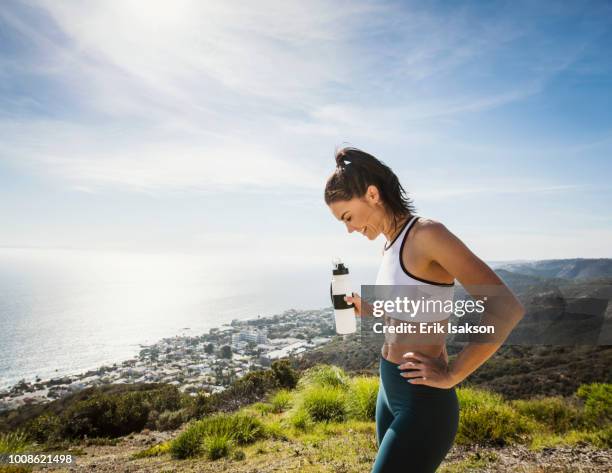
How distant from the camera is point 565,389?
32.5 feet

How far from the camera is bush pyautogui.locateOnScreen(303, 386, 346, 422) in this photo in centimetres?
688

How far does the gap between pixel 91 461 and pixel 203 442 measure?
2049 mm

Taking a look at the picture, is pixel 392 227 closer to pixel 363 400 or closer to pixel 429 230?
pixel 429 230

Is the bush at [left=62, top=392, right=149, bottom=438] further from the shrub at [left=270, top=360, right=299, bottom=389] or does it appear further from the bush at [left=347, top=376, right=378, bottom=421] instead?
the bush at [left=347, top=376, right=378, bottom=421]

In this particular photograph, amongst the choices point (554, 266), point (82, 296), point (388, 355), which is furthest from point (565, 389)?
point (82, 296)

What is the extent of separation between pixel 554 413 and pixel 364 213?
6.79 meters

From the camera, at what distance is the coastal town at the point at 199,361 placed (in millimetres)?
20047

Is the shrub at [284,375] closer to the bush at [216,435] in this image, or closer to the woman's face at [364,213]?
the bush at [216,435]

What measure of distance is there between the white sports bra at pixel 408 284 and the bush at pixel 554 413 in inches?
243

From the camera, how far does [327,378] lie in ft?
27.4

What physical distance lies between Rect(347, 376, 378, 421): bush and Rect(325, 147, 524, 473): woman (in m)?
5.71

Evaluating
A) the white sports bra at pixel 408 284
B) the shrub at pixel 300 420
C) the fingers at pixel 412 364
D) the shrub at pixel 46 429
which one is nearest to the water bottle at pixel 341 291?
the white sports bra at pixel 408 284

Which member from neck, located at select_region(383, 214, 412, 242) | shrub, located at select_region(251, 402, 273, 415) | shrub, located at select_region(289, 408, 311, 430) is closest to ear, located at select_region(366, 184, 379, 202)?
neck, located at select_region(383, 214, 412, 242)

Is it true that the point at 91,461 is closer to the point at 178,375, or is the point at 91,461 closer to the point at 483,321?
the point at 483,321
